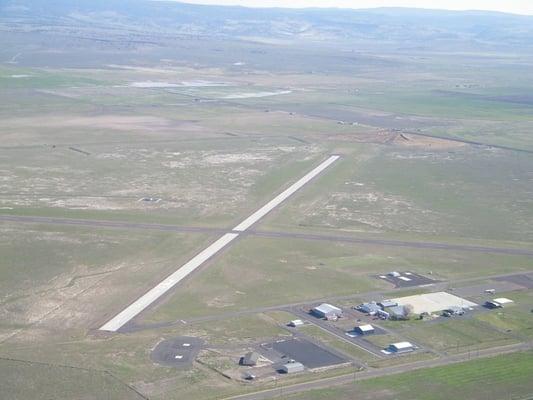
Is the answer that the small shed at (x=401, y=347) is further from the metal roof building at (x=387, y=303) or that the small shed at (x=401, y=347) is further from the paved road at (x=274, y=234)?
the paved road at (x=274, y=234)

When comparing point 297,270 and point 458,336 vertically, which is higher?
point 458,336

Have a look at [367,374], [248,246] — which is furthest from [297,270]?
[367,374]

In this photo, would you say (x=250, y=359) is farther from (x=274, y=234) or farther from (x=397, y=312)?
(x=274, y=234)

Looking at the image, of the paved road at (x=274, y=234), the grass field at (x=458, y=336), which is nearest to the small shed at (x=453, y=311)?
the grass field at (x=458, y=336)

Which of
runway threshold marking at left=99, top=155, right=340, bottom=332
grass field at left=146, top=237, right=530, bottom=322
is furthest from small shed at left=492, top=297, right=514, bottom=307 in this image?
runway threshold marking at left=99, top=155, right=340, bottom=332

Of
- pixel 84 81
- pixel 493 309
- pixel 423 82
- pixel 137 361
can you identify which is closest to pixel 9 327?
pixel 137 361

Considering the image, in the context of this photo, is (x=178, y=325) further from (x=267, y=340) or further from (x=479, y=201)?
(x=479, y=201)
